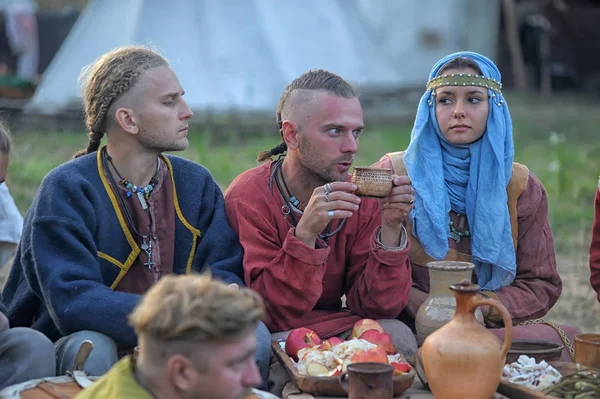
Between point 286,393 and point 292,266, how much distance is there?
504 millimetres

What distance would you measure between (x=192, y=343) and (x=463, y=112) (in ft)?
6.82

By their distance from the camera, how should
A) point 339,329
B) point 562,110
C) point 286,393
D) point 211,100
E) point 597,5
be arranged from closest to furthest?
1. point 286,393
2. point 339,329
3. point 211,100
4. point 562,110
5. point 597,5

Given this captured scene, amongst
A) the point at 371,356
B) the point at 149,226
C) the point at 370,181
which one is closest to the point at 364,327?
the point at 371,356

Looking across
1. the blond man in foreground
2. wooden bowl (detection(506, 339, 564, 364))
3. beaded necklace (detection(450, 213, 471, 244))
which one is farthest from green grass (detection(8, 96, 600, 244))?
the blond man in foreground

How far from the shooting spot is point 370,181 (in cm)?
340

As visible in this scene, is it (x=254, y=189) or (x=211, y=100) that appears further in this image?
(x=211, y=100)

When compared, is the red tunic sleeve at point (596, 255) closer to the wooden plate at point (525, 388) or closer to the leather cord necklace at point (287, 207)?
the wooden plate at point (525, 388)

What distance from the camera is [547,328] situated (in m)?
3.76

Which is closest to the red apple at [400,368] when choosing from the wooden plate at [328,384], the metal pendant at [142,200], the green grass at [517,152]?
the wooden plate at [328,384]

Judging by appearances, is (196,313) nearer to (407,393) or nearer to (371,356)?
Result: (371,356)

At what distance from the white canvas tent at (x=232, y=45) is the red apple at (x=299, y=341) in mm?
8913

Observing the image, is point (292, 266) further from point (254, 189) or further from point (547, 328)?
point (547, 328)

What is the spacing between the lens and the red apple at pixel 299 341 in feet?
11.2

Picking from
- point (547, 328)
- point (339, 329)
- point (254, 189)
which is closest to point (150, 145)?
point (254, 189)
